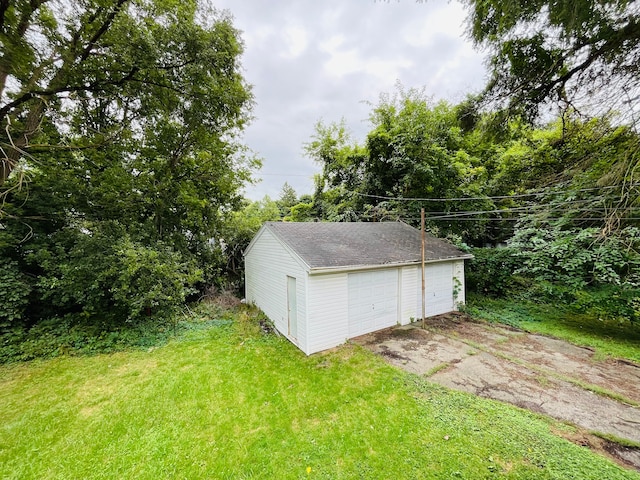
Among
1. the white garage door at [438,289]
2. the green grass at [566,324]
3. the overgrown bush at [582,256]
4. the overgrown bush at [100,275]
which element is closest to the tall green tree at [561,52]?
the overgrown bush at [582,256]

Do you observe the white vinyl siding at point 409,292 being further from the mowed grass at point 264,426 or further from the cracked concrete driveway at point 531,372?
the mowed grass at point 264,426

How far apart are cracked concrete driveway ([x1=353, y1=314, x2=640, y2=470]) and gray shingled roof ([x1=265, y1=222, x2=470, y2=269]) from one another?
2.28m

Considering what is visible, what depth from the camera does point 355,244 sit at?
25.2 feet

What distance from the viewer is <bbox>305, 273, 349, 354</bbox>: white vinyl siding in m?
5.70

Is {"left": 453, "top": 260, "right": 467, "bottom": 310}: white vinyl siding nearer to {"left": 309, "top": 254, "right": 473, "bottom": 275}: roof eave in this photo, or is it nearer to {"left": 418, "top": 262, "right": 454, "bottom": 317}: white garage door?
{"left": 418, "top": 262, "right": 454, "bottom": 317}: white garage door

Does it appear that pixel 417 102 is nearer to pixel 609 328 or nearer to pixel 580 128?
pixel 580 128

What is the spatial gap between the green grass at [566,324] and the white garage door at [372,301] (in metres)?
3.66

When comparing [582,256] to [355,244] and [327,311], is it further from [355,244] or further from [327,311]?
[327,311]

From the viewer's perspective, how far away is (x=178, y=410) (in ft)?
13.2

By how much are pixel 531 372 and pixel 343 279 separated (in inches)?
170

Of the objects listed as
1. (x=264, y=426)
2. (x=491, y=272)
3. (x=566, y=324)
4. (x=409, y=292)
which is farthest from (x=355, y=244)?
(x=566, y=324)

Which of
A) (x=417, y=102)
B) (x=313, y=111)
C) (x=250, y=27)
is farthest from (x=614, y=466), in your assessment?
(x=313, y=111)

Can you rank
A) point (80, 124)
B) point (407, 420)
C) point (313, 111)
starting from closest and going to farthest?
point (407, 420), point (80, 124), point (313, 111)

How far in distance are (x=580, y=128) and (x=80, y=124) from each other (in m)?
12.2
